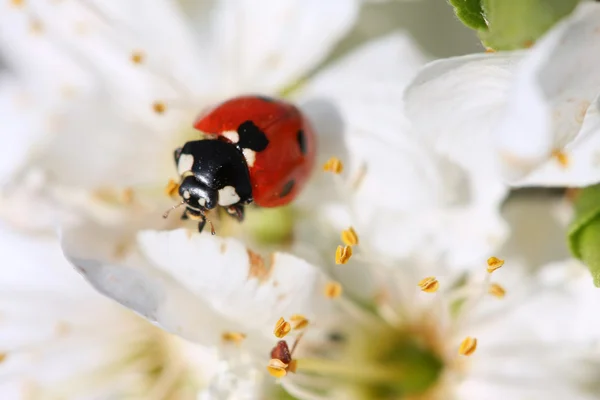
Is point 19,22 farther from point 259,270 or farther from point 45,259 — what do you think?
point 259,270

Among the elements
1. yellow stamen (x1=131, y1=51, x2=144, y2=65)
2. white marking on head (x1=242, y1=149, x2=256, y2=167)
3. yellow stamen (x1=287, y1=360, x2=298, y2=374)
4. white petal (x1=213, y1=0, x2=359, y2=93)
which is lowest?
yellow stamen (x1=287, y1=360, x2=298, y2=374)

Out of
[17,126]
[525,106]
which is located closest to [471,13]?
[525,106]

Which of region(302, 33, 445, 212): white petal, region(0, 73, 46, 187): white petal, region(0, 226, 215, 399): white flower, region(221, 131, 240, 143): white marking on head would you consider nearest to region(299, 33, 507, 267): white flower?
region(302, 33, 445, 212): white petal

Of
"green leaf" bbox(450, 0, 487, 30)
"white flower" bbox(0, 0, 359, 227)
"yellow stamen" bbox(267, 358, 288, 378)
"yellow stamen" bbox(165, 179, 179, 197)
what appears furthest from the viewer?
"white flower" bbox(0, 0, 359, 227)

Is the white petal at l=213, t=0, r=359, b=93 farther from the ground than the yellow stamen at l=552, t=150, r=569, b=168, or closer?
farther from the ground

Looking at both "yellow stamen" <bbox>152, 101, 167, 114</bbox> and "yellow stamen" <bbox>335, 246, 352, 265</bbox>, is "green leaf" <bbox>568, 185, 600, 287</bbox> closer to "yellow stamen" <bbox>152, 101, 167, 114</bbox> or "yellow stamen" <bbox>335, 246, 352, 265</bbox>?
"yellow stamen" <bbox>335, 246, 352, 265</bbox>

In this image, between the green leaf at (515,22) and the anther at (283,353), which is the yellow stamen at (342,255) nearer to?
the anther at (283,353)

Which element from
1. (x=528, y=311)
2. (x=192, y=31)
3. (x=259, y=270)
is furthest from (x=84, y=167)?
(x=528, y=311)

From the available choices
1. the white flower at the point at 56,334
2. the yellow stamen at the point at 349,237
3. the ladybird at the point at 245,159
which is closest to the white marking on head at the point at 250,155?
the ladybird at the point at 245,159

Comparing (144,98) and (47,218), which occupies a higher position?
(144,98)
